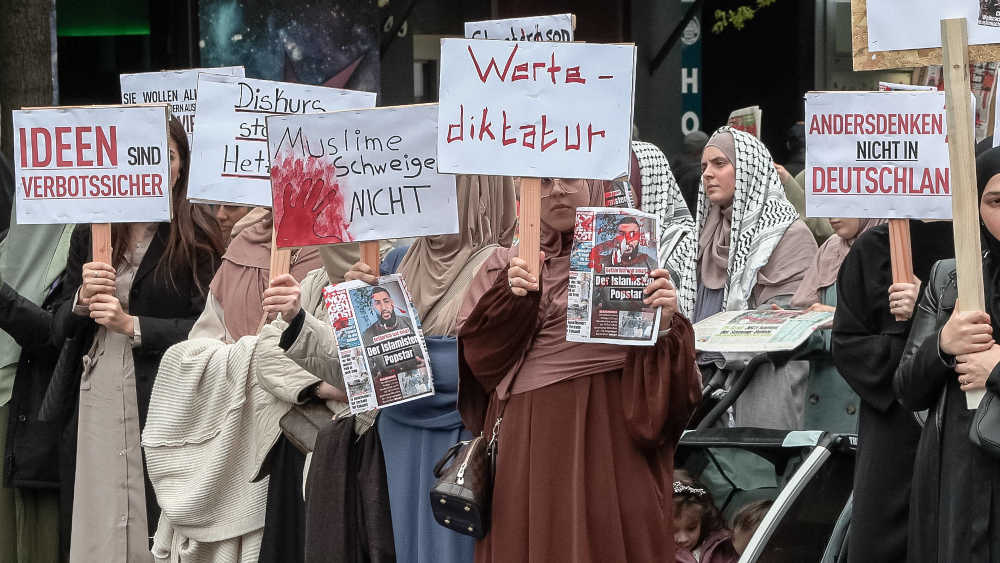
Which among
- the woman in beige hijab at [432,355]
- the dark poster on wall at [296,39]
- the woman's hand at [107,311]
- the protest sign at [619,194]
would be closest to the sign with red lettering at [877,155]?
the protest sign at [619,194]

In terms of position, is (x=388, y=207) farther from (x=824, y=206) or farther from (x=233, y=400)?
(x=824, y=206)

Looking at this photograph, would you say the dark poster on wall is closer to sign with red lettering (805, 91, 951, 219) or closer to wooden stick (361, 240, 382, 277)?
wooden stick (361, 240, 382, 277)

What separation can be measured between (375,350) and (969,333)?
178 centimetres

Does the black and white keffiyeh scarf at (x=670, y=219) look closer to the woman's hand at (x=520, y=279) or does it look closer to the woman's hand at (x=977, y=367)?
the woman's hand at (x=520, y=279)

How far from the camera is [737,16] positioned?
1205 centimetres

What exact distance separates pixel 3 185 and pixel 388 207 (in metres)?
2.49

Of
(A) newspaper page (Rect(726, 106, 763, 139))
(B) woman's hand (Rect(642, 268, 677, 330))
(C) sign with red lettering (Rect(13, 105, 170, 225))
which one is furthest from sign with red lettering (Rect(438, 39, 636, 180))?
(A) newspaper page (Rect(726, 106, 763, 139))

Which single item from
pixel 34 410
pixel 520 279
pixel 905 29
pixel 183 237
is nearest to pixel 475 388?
pixel 520 279

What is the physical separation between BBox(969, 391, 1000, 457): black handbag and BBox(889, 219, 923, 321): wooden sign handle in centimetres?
78

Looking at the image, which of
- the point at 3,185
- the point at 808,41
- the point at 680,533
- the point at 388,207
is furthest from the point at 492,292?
the point at 808,41

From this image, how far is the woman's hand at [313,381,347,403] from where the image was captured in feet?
16.7

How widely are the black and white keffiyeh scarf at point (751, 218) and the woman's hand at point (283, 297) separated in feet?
6.99

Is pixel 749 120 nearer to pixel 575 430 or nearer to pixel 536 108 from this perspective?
pixel 536 108

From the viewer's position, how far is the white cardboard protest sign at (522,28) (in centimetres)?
530
